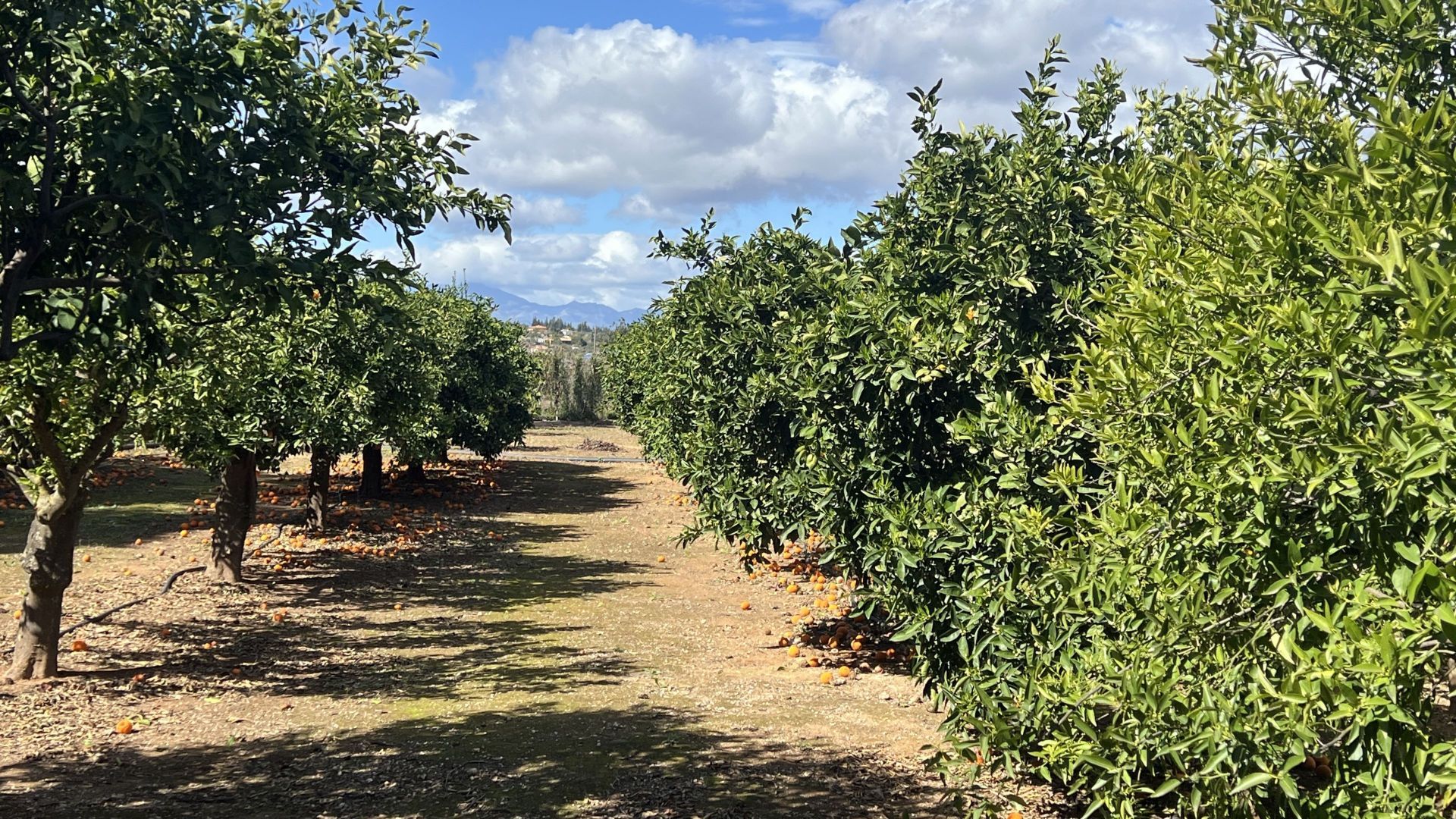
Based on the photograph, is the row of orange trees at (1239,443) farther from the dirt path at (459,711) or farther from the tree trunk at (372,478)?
the tree trunk at (372,478)

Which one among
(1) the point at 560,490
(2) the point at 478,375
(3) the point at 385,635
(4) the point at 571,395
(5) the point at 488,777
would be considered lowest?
(3) the point at 385,635

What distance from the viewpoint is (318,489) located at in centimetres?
2120

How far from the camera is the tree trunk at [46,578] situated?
32.8ft

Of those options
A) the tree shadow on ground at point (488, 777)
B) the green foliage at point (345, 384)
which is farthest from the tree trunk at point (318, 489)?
the tree shadow on ground at point (488, 777)

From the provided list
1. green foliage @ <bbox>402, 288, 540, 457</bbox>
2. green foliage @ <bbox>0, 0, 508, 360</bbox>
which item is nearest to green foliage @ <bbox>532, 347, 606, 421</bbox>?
green foliage @ <bbox>402, 288, 540, 457</bbox>

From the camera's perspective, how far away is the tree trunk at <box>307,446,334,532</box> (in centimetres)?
2069

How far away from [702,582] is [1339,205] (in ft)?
51.3

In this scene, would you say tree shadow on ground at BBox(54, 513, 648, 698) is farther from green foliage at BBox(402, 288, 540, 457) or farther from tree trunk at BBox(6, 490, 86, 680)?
green foliage at BBox(402, 288, 540, 457)

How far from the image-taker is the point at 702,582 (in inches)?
725

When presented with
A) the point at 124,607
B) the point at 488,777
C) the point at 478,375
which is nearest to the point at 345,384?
the point at 124,607

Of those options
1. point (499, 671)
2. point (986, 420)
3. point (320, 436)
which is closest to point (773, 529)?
point (499, 671)

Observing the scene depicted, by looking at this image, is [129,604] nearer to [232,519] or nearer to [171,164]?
[232,519]

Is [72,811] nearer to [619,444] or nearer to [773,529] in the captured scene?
[773,529]

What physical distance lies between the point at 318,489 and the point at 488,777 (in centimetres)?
1461
